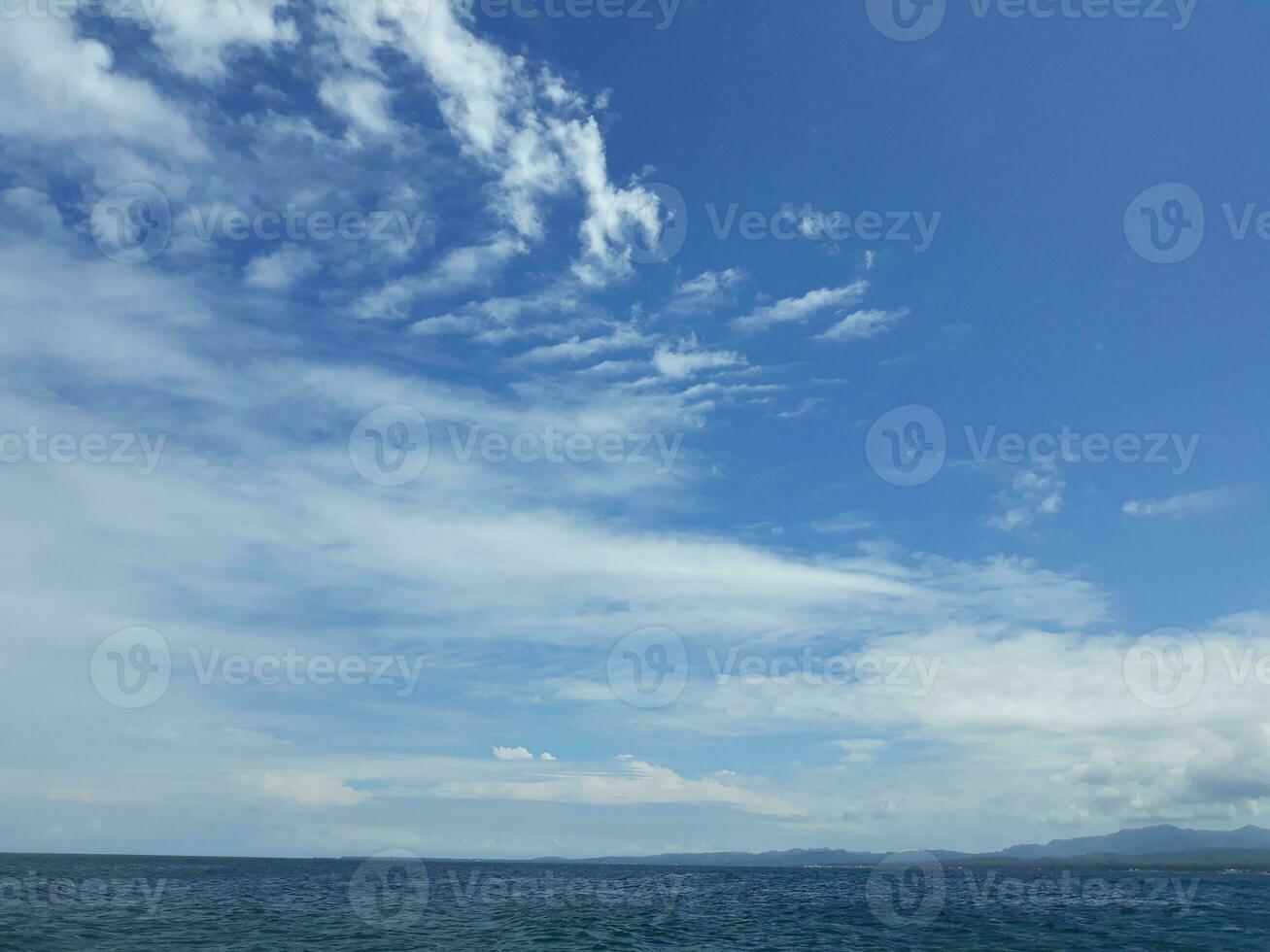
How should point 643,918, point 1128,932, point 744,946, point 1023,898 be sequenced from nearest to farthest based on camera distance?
point 744,946 → point 1128,932 → point 643,918 → point 1023,898

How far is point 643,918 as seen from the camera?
70.3 metres

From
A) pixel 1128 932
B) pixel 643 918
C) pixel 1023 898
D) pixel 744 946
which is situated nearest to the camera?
pixel 744 946

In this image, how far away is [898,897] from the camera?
111 metres

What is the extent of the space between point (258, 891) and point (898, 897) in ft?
286

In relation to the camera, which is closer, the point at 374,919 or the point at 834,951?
the point at 834,951

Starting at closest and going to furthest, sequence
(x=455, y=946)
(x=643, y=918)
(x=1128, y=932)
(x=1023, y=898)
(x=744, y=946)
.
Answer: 1. (x=455, y=946)
2. (x=744, y=946)
3. (x=1128, y=932)
4. (x=643, y=918)
5. (x=1023, y=898)

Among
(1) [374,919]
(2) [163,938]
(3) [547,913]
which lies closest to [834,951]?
(3) [547,913]

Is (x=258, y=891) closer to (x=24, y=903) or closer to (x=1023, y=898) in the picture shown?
(x=24, y=903)

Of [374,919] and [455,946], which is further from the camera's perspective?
[374,919]

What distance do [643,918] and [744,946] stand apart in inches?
832

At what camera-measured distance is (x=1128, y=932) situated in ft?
199

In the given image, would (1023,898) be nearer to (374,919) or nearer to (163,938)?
(374,919)

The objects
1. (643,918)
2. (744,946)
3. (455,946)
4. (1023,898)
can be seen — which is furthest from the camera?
(1023,898)

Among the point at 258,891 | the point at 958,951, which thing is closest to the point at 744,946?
the point at 958,951
